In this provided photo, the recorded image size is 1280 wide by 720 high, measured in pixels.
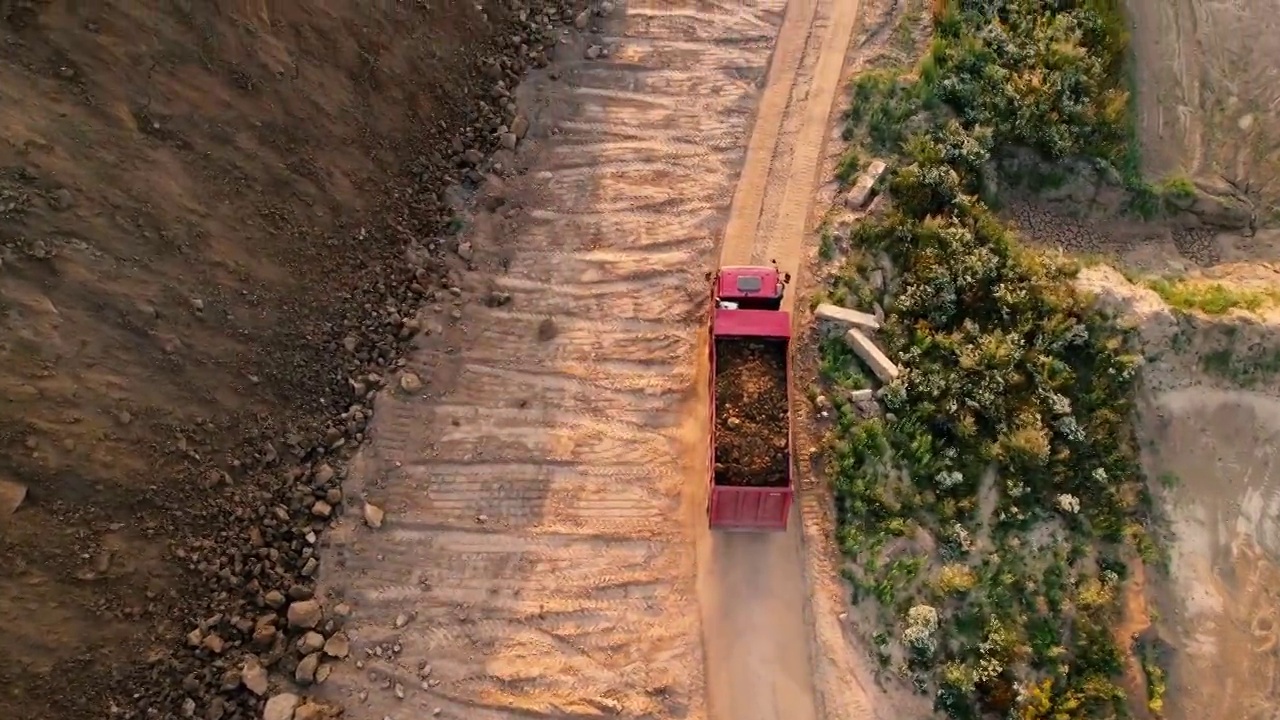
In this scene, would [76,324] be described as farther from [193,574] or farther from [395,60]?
[395,60]

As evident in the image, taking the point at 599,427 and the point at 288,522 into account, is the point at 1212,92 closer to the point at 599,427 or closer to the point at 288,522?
the point at 599,427

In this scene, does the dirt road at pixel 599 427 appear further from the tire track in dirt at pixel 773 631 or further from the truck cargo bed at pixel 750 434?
the truck cargo bed at pixel 750 434

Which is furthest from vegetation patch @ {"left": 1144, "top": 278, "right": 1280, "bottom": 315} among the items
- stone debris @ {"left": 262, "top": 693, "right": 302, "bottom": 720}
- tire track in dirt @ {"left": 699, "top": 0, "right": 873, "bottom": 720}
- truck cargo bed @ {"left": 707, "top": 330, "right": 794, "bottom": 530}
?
stone debris @ {"left": 262, "top": 693, "right": 302, "bottom": 720}

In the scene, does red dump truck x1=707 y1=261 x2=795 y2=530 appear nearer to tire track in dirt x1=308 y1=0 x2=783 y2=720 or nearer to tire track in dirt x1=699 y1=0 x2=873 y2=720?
tire track in dirt x1=699 y1=0 x2=873 y2=720

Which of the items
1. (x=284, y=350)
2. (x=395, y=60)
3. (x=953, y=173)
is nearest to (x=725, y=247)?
(x=953, y=173)

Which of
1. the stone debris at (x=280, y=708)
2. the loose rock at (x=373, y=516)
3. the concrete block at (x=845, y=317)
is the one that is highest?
the concrete block at (x=845, y=317)

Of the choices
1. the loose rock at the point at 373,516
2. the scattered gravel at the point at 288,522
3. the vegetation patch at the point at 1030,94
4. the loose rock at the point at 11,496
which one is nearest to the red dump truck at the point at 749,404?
the scattered gravel at the point at 288,522

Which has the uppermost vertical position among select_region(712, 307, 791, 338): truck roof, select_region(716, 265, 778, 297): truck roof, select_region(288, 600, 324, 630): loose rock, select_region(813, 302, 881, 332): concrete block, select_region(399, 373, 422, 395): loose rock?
select_region(716, 265, 778, 297): truck roof
